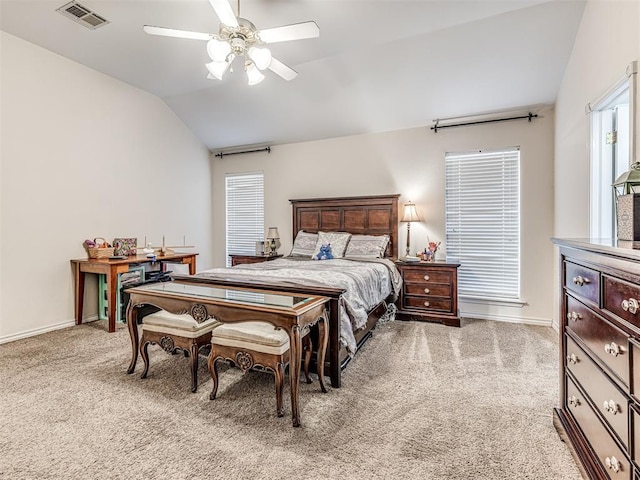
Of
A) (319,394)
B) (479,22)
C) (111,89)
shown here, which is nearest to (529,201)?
(479,22)

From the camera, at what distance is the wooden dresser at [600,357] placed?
3.75ft

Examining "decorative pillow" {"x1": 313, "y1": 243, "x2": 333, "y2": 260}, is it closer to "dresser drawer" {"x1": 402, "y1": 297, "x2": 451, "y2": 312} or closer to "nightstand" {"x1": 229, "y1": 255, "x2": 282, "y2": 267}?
"nightstand" {"x1": 229, "y1": 255, "x2": 282, "y2": 267}

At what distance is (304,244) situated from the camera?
495cm

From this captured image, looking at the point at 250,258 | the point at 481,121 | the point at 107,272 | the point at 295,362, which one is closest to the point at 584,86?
the point at 481,121

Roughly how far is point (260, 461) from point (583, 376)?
5.28ft

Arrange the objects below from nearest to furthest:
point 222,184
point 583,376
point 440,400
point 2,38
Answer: point 583,376 < point 440,400 < point 2,38 < point 222,184

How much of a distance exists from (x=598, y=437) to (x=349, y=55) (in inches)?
146

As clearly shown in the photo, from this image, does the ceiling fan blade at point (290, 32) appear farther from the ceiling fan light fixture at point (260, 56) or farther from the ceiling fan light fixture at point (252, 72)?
the ceiling fan light fixture at point (252, 72)

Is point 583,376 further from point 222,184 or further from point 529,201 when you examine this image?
point 222,184

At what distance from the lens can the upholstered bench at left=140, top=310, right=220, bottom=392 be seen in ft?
7.75

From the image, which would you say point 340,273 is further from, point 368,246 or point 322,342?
point 368,246

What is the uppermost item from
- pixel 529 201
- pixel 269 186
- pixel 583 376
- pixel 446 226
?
pixel 269 186

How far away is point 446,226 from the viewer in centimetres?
447

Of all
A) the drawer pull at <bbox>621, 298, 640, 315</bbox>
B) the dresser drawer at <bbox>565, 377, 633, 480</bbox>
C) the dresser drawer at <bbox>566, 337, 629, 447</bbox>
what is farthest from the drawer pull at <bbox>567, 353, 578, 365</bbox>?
the drawer pull at <bbox>621, 298, 640, 315</bbox>
